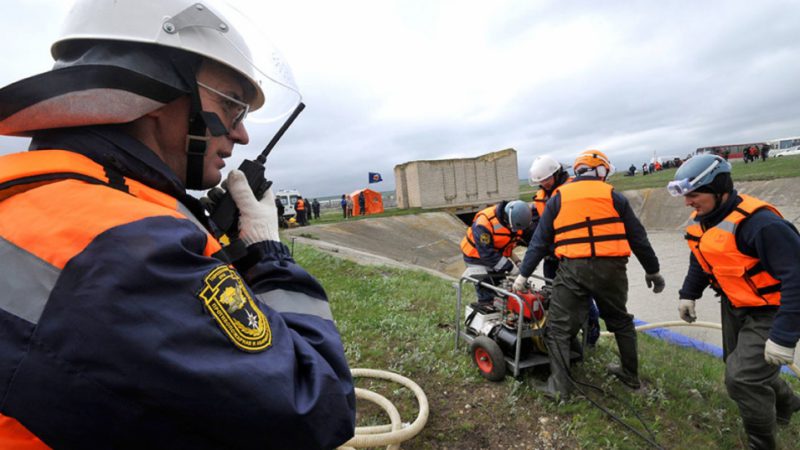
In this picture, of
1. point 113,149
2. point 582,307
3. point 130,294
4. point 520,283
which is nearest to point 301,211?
point 520,283

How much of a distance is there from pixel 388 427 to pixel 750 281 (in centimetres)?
310

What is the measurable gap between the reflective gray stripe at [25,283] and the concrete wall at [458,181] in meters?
27.0

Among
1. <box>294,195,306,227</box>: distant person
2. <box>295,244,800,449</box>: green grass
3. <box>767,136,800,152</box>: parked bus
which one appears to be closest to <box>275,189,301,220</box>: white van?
<box>294,195,306,227</box>: distant person

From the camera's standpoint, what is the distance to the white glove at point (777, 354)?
2.88 m

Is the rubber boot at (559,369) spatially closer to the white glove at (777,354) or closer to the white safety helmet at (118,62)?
the white glove at (777,354)

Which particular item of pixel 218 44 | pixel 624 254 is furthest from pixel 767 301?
pixel 218 44

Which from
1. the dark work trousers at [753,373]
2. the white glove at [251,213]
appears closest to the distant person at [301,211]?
the dark work trousers at [753,373]

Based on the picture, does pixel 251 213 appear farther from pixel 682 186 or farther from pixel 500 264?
pixel 500 264

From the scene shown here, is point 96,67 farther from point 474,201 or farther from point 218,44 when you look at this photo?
point 474,201

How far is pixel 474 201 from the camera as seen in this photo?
95.0 ft

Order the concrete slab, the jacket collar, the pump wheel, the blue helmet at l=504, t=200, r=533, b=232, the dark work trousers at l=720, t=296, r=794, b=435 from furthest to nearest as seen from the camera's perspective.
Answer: the concrete slab → the blue helmet at l=504, t=200, r=533, b=232 → the pump wheel → the dark work trousers at l=720, t=296, r=794, b=435 → the jacket collar

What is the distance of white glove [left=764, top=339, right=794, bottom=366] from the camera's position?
2.88 meters

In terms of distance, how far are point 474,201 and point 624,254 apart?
2541 centimetres

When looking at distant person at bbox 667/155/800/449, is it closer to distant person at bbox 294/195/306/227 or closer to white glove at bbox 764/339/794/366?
white glove at bbox 764/339/794/366
